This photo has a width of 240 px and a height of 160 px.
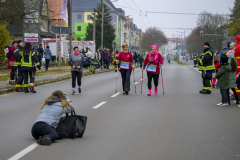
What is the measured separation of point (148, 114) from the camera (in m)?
9.35

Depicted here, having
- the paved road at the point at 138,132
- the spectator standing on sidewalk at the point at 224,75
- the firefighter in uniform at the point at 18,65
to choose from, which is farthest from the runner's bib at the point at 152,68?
the firefighter in uniform at the point at 18,65

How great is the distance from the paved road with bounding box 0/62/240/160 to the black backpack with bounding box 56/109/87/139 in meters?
0.16

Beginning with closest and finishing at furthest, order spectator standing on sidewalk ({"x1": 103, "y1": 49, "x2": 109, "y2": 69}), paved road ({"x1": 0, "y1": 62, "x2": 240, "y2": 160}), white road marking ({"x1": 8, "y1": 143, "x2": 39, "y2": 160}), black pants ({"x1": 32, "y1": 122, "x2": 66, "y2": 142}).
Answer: white road marking ({"x1": 8, "y1": 143, "x2": 39, "y2": 160}), paved road ({"x1": 0, "y1": 62, "x2": 240, "y2": 160}), black pants ({"x1": 32, "y1": 122, "x2": 66, "y2": 142}), spectator standing on sidewalk ({"x1": 103, "y1": 49, "x2": 109, "y2": 69})

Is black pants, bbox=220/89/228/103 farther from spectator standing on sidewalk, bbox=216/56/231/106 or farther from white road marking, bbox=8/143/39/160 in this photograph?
white road marking, bbox=8/143/39/160

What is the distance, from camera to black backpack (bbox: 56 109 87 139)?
21.5ft

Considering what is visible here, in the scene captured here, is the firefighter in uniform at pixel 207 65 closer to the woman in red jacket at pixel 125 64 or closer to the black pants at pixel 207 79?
the black pants at pixel 207 79

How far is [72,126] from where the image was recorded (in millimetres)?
6602

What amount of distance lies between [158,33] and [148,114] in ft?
393

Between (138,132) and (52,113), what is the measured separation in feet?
5.37

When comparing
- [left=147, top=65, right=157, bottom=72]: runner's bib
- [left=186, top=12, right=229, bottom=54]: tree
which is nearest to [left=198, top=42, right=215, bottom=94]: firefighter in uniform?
[left=147, top=65, right=157, bottom=72]: runner's bib

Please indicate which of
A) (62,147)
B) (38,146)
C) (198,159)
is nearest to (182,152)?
(198,159)

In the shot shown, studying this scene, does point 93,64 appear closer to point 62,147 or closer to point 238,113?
point 238,113

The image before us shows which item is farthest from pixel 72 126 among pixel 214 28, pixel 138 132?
pixel 214 28

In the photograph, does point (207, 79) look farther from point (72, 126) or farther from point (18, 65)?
point (72, 126)
